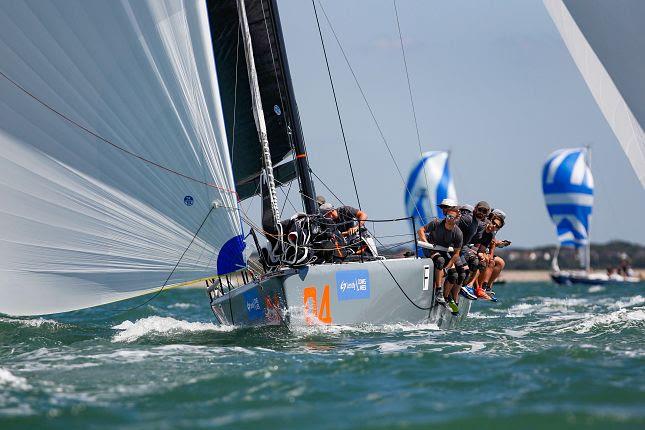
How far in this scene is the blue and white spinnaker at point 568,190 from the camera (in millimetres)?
39062

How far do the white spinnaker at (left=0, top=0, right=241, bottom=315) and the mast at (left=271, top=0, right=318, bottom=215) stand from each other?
65.1 inches

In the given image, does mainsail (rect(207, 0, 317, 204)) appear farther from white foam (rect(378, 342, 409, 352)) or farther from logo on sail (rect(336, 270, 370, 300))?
white foam (rect(378, 342, 409, 352))

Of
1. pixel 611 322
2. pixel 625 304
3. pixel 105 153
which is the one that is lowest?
pixel 625 304

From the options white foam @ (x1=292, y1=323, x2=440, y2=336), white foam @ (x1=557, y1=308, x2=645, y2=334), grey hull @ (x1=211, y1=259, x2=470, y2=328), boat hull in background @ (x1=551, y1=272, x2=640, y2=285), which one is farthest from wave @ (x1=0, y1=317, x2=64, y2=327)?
boat hull in background @ (x1=551, y1=272, x2=640, y2=285)

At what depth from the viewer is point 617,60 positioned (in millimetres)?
6035

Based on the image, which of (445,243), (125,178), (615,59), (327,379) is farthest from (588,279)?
(327,379)

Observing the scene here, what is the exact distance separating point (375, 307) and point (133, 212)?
252cm

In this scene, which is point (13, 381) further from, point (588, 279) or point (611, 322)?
point (588, 279)

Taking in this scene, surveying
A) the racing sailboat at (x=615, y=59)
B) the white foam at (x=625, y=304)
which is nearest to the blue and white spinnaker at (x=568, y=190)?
the white foam at (x=625, y=304)

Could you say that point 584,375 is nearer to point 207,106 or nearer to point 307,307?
point 307,307

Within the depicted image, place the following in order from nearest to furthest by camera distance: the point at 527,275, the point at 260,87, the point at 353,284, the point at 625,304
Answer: the point at 353,284
the point at 260,87
the point at 625,304
the point at 527,275

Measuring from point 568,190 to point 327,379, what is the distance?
1364 inches

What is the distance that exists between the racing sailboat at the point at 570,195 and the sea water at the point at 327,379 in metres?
30.6

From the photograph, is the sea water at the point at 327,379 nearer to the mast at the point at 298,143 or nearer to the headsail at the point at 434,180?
the mast at the point at 298,143
